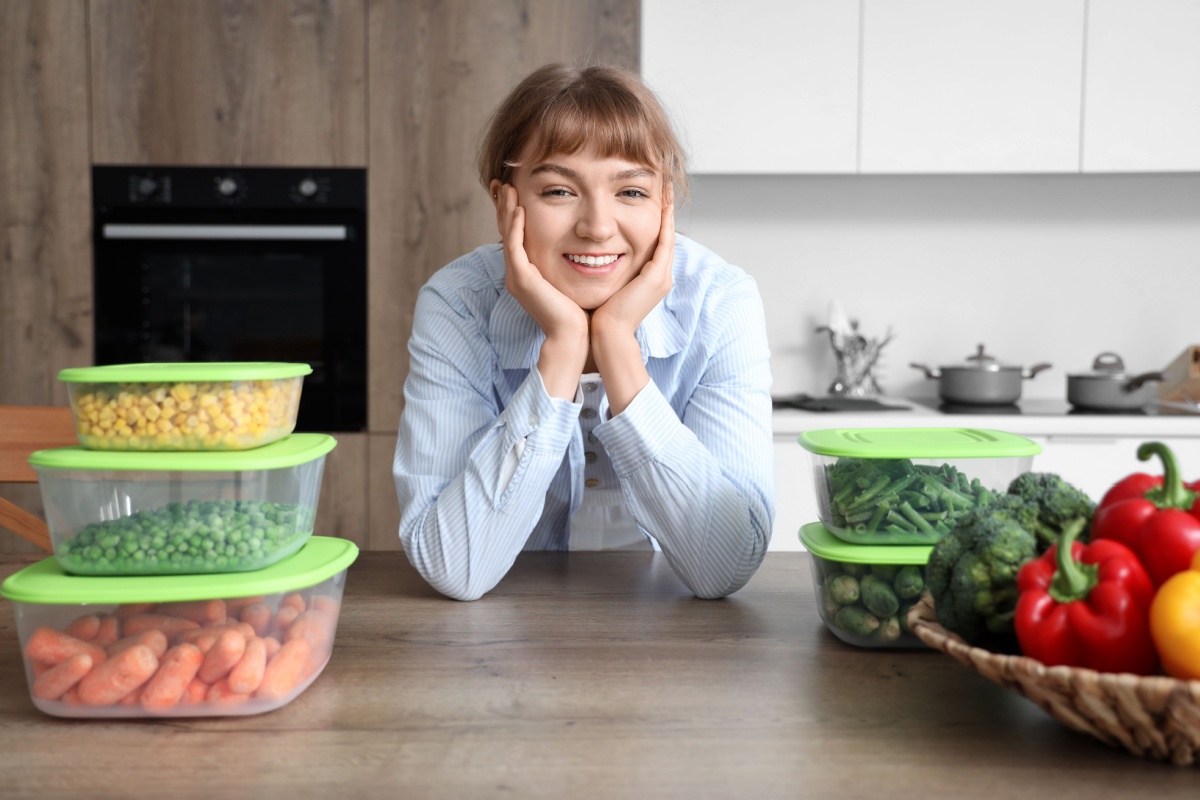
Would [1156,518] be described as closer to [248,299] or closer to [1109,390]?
[1109,390]

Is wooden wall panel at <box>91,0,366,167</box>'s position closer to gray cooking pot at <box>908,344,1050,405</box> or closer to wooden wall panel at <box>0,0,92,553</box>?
wooden wall panel at <box>0,0,92,553</box>

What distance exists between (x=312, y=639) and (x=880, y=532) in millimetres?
533

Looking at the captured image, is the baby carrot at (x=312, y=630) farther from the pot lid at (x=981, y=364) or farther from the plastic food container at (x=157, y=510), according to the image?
the pot lid at (x=981, y=364)

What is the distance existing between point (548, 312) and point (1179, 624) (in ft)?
2.96

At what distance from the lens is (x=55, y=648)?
0.88 meters

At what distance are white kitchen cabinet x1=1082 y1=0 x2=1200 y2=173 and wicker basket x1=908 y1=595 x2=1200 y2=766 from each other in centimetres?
263

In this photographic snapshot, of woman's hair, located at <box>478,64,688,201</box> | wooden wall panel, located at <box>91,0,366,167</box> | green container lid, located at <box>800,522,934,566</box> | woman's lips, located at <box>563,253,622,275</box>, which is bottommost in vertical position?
green container lid, located at <box>800,522,934,566</box>

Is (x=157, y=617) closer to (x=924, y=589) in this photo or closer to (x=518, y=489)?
(x=518, y=489)

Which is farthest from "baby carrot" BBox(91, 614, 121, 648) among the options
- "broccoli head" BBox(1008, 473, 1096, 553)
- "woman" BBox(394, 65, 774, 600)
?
"broccoli head" BBox(1008, 473, 1096, 553)

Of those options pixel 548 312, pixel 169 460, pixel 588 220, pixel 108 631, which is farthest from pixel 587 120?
pixel 108 631

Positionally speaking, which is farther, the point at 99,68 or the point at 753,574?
the point at 99,68

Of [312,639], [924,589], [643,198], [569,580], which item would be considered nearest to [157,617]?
[312,639]

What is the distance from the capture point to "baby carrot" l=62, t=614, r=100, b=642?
Answer: 885 millimetres

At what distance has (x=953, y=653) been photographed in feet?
2.77
